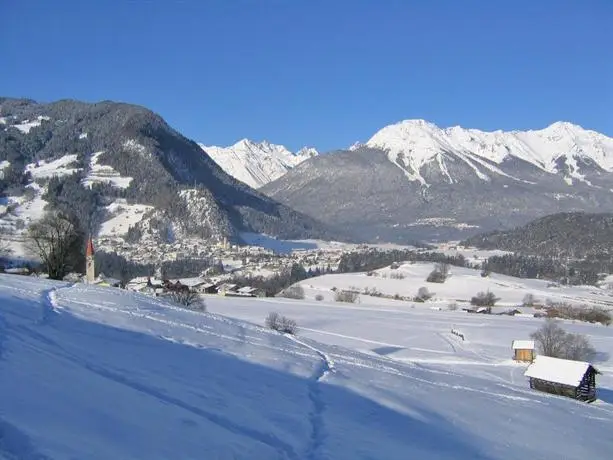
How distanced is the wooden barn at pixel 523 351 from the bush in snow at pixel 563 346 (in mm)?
2551

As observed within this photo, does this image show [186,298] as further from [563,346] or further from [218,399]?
[218,399]

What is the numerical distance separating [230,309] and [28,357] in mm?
53641

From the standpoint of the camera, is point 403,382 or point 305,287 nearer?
point 403,382

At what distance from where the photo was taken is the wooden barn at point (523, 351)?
4597cm

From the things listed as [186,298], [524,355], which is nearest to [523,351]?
[524,355]

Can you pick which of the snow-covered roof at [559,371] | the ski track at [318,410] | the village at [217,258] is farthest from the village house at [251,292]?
the ski track at [318,410]

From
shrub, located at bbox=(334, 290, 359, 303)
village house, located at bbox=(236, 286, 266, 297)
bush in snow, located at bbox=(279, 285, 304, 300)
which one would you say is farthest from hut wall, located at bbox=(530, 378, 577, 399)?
village house, located at bbox=(236, 286, 266, 297)

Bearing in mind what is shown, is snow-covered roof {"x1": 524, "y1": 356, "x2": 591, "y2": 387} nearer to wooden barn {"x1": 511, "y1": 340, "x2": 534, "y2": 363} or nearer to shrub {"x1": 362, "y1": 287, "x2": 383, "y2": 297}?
wooden barn {"x1": 511, "y1": 340, "x2": 534, "y2": 363}

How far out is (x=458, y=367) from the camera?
40.3 meters

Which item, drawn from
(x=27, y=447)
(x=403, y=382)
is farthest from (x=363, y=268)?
(x=27, y=447)

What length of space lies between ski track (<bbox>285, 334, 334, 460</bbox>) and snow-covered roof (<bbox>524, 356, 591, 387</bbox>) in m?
17.2

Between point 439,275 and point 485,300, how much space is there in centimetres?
2842

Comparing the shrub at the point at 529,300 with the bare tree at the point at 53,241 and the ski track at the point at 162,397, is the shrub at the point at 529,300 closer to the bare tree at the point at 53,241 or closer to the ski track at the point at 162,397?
the bare tree at the point at 53,241

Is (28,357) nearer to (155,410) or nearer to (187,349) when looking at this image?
(155,410)
